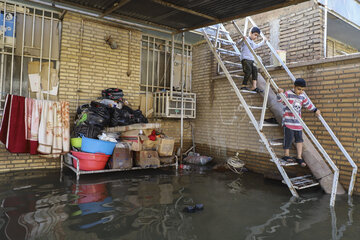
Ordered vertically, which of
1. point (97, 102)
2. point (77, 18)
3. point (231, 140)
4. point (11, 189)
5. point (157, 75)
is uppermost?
point (77, 18)

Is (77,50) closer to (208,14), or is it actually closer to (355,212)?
(208,14)

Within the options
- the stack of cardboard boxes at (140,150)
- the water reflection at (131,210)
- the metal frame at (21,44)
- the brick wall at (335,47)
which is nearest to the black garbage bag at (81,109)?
the metal frame at (21,44)

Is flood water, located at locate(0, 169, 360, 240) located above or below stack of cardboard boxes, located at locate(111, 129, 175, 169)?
below

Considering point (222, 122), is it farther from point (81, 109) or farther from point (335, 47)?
point (335, 47)

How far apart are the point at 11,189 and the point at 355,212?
224 inches

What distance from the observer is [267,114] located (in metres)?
6.29

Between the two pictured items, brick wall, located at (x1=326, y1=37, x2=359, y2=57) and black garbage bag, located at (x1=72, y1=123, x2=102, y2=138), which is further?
brick wall, located at (x1=326, y1=37, x2=359, y2=57)

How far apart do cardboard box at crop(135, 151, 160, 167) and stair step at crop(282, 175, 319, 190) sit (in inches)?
112

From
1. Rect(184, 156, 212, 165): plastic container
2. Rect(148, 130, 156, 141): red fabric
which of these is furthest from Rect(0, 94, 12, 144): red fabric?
Rect(184, 156, 212, 165): plastic container

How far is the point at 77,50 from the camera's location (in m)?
6.66

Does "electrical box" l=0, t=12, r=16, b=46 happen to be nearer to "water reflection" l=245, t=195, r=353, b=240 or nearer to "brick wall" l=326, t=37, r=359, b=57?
"water reflection" l=245, t=195, r=353, b=240

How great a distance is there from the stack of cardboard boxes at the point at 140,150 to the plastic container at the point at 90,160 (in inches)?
10.9

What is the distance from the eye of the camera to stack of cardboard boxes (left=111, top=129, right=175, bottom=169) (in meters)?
5.74

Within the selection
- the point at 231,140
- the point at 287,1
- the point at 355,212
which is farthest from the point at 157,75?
the point at 355,212
